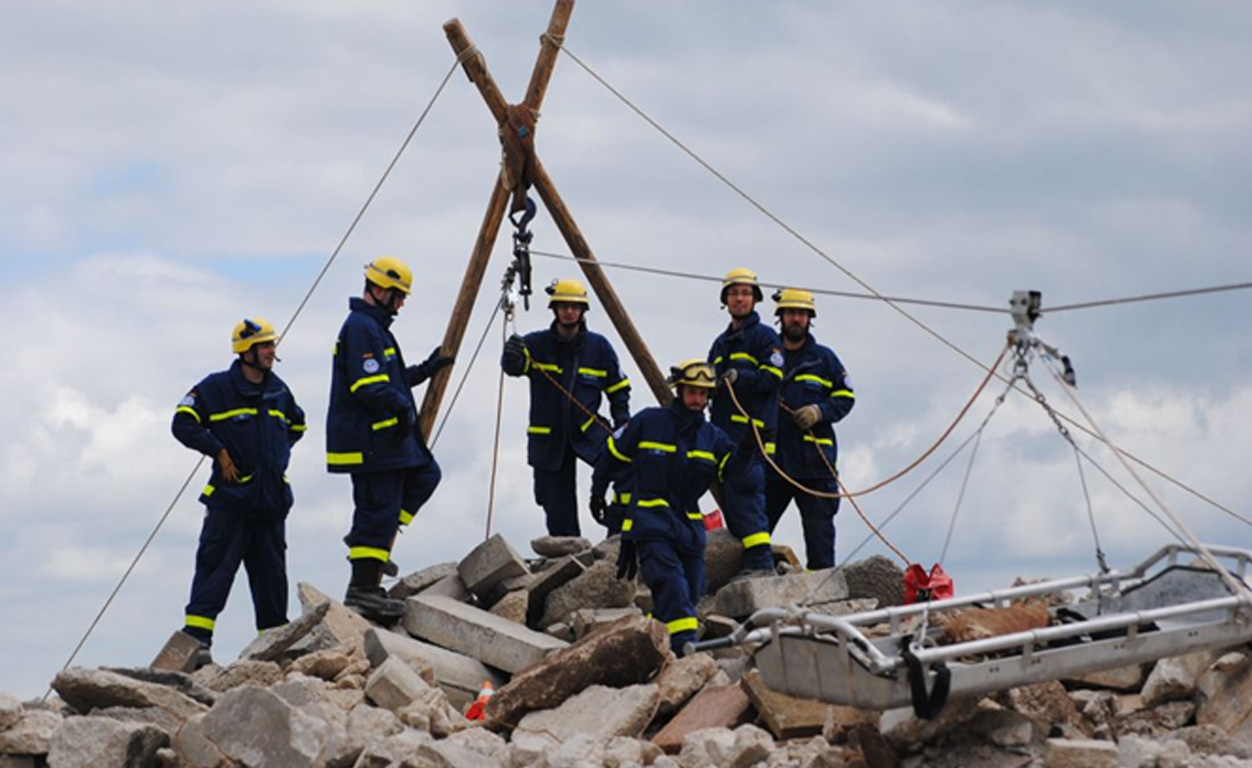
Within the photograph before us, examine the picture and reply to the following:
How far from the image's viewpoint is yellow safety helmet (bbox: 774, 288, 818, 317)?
1725 cm

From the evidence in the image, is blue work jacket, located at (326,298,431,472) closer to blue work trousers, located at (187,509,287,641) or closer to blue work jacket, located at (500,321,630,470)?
blue work trousers, located at (187,509,287,641)

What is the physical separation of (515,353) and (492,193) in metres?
1.56

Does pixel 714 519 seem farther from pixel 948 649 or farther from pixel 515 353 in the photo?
pixel 948 649

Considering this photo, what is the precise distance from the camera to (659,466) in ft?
48.6

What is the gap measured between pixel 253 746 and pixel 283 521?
14.4 feet

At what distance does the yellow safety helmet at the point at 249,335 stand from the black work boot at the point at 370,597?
1838mm

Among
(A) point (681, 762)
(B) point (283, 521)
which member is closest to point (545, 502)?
(B) point (283, 521)

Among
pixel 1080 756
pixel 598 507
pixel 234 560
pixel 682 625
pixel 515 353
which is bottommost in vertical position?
pixel 1080 756

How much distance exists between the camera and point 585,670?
13.6 m

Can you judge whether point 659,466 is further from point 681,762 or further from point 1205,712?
point 1205,712

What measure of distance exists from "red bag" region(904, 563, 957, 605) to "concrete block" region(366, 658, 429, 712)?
12.4 feet

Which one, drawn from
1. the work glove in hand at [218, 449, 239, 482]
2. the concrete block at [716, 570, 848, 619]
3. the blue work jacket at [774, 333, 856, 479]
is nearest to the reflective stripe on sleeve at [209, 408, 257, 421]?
the work glove in hand at [218, 449, 239, 482]

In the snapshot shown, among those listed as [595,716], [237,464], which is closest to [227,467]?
[237,464]

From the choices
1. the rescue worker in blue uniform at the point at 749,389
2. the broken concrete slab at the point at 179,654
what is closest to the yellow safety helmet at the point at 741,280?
the rescue worker in blue uniform at the point at 749,389
